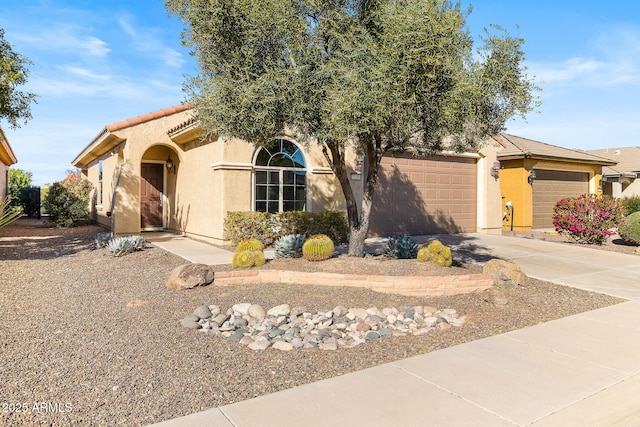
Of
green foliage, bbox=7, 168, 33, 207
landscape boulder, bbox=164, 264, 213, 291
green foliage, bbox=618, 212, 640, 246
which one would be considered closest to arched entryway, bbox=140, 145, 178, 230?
landscape boulder, bbox=164, 264, 213, 291

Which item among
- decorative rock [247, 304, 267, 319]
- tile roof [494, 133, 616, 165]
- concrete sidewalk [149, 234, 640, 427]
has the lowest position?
concrete sidewalk [149, 234, 640, 427]

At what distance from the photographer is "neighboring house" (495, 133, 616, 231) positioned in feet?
54.8

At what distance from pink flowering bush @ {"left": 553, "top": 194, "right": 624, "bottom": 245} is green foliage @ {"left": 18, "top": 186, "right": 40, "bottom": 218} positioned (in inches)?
1032

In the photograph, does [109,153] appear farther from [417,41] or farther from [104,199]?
[417,41]

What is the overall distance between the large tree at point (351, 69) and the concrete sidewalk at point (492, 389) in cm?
318

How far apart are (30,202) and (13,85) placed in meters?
18.0

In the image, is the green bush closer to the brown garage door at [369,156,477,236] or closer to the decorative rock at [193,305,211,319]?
the brown garage door at [369,156,477,236]

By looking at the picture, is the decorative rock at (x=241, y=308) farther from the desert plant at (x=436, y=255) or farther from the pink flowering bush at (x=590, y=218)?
the pink flowering bush at (x=590, y=218)

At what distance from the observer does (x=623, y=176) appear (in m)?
24.5

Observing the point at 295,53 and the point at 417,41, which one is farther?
the point at 295,53

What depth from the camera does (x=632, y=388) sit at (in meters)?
3.84

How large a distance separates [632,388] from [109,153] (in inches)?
668

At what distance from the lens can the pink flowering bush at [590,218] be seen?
13.0 m

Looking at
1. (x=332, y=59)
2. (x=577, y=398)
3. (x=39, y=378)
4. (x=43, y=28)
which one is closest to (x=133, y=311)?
(x=39, y=378)
